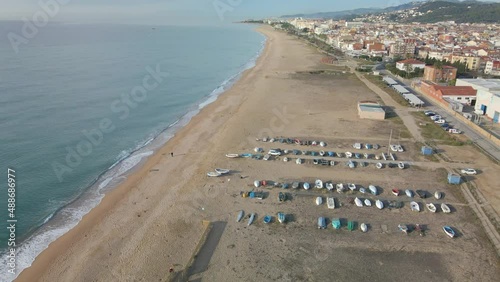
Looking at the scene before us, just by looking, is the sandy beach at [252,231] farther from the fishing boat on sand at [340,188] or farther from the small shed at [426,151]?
the fishing boat on sand at [340,188]

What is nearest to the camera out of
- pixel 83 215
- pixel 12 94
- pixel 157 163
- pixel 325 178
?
pixel 83 215

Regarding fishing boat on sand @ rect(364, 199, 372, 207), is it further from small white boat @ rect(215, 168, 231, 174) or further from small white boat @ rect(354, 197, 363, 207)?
small white boat @ rect(215, 168, 231, 174)

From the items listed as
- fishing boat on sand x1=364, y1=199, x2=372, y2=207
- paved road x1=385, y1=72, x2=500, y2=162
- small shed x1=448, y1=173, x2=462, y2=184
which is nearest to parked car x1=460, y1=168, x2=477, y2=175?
small shed x1=448, y1=173, x2=462, y2=184

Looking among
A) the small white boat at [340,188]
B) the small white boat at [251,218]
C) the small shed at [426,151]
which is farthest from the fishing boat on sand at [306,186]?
the small shed at [426,151]

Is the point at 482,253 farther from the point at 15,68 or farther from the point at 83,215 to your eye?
the point at 15,68

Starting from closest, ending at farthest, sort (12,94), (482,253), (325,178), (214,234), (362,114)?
(482,253) → (214,234) → (325,178) → (362,114) → (12,94)

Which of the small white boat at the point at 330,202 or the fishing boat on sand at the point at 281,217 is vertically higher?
the fishing boat on sand at the point at 281,217

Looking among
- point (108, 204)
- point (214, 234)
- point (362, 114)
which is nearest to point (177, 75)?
point (362, 114)
